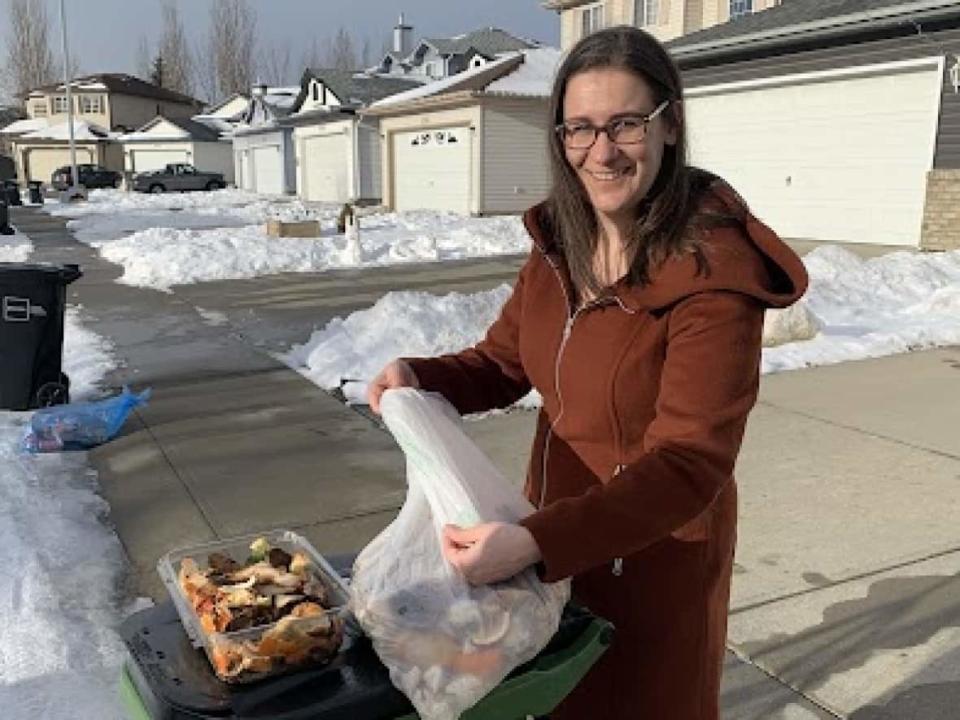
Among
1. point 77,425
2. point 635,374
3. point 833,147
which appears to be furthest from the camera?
point 833,147

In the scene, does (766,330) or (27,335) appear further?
(766,330)

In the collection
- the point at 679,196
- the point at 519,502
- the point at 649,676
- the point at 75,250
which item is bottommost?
the point at 75,250

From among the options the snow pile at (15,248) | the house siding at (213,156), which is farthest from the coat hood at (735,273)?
the house siding at (213,156)

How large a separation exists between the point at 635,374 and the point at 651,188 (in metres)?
0.36

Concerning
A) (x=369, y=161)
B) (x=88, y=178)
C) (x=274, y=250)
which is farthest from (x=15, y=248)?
(x=88, y=178)

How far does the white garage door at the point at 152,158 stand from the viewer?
57281mm

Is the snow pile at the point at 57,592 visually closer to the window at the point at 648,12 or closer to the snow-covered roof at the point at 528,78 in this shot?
the snow-covered roof at the point at 528,78

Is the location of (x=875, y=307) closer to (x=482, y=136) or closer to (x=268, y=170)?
(x=482, y=136)

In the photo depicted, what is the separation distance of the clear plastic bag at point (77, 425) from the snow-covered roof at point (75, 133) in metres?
62.9

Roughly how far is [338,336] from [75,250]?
14.1 metres

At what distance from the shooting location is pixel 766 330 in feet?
26.9

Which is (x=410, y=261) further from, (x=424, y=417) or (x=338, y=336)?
(x=424, y=417)

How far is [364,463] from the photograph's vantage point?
552cm

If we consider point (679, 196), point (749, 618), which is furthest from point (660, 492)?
point (749, 618)
